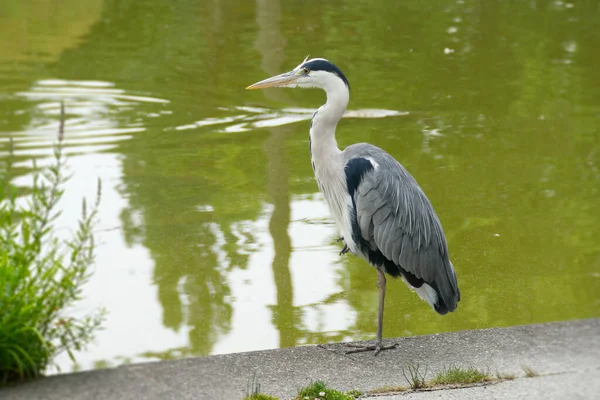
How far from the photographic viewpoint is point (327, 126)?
5.27 meters

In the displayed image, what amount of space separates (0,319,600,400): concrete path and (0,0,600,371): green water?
828 mm

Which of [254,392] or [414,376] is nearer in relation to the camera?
[254,392]

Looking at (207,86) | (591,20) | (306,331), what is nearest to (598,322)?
(306,331)

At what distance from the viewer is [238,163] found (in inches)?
345

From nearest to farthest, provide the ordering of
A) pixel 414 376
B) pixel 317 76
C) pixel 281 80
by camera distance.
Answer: pixel 414 376
pixel 317 76
pixel 281 80

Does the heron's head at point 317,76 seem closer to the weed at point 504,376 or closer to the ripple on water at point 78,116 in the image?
the weed at point 504,376

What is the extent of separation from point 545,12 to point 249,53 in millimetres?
6430

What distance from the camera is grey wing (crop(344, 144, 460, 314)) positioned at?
496 centimetres

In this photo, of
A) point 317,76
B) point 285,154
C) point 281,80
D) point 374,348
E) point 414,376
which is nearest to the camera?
point 414,376

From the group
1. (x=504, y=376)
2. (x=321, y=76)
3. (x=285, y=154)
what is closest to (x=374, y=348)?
(x=504, y=376)

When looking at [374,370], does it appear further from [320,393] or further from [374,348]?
[320,393]

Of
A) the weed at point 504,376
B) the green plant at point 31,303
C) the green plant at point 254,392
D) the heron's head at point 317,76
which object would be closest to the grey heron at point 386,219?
the heron's head at point 317,76

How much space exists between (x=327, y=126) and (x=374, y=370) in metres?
1.49

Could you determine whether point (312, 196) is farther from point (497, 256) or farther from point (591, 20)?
point (591, 20)
